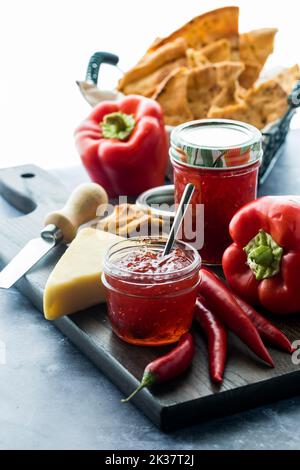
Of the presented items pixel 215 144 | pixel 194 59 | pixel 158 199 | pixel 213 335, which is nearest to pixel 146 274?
pixel 213 335

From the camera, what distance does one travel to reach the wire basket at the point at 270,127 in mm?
2373

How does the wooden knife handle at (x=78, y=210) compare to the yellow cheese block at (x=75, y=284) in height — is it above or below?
below

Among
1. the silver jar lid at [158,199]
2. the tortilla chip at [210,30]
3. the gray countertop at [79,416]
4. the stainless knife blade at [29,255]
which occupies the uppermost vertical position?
the tortilla chip at [210,30]

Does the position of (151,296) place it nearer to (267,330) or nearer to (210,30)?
(267,330)

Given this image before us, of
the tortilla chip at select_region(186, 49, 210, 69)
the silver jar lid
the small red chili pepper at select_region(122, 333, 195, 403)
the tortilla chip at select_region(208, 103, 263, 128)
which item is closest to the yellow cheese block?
the small red chili pepper at select_region(122, 333, 195, 403)

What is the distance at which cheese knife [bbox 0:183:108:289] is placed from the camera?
79.0 inches

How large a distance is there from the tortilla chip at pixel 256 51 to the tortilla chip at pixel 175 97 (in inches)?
9.3

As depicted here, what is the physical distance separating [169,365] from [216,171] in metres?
0.51

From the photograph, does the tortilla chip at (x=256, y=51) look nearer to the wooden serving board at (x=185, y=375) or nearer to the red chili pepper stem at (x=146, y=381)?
the wooden serving board at (x=185, y=375)

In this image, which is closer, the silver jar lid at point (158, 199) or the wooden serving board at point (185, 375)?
the wooden serving board at point (185, 375)

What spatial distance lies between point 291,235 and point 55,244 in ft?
1.90

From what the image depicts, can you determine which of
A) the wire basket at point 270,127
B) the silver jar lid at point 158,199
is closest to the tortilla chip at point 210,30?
the wire basket at point 270,127

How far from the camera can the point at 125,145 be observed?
2469 millimetres

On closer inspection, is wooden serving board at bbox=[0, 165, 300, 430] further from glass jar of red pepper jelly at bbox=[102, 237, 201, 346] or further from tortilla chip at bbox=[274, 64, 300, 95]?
tortilla chip at bbox=[274, 64, 300, 95]
